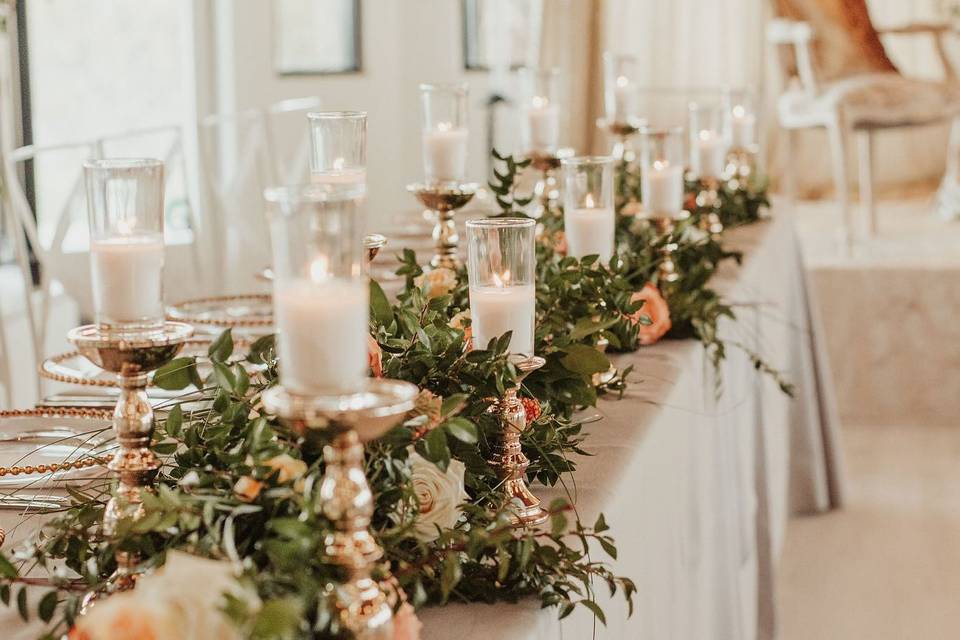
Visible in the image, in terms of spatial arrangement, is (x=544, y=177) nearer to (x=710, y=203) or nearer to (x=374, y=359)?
(x=710, y=203)

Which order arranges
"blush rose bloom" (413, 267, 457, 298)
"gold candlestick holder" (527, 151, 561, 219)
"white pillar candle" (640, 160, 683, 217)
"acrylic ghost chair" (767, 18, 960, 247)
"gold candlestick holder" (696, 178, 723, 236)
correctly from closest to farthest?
"blush rose bloom" (413, 267, 457, 298)
"white pillar candle" (640, 160, 683, 217)
"gold candlestick holder" (527, 151, 561, 219)
"gold candlestick holder" (696, 178, 723, 236)
"acrylic ghost chair" (767, 18, 960, 247)

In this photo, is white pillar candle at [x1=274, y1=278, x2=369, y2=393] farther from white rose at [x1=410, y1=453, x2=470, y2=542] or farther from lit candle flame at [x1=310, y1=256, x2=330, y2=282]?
white rose at [x1=410, y1=453, x2=470, y2=542]

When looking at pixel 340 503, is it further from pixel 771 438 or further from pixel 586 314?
pixel 771 438

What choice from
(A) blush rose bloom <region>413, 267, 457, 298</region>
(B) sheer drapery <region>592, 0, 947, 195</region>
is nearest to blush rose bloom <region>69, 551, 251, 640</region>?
(A) blush rose bloom <region>413, 267, 457, 298</region>

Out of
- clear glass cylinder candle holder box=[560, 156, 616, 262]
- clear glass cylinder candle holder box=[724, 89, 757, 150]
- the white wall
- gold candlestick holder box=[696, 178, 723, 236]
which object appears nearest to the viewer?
clear glass cylinder candle holder box=[560, 156, 616, 262]

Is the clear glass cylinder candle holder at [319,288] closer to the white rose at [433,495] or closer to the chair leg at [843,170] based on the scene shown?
the white rose at [433,495]

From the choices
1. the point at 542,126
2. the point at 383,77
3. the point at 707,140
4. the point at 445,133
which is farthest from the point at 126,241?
the point at 383,77

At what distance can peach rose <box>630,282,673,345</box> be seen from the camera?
1630 millimetres

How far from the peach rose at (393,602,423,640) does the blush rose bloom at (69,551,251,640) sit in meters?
0.11

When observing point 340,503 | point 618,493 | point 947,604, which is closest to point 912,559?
point 947,604

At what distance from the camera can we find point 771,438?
109 inches

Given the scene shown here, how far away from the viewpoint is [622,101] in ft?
8.80

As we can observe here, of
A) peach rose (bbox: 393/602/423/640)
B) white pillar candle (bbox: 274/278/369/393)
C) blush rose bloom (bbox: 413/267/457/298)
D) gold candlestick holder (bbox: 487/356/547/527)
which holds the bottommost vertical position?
peach rose (bbox: 393/602/423/640)

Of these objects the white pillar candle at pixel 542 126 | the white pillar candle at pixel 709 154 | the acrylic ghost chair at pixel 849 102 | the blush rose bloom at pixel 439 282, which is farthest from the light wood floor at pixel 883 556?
the blush rose bloom at pixel 439 282
